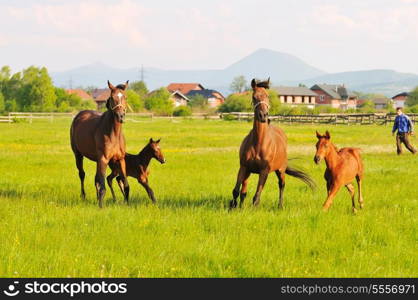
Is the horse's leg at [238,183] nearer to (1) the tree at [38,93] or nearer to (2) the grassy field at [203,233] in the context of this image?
(2) the grassy field at [203,233]

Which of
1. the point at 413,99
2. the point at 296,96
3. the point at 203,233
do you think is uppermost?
the point at 296,96

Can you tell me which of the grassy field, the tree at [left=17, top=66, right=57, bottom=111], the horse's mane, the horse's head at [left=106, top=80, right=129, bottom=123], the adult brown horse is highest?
the tree at [left=17, top=66, right=57, bottom=111]

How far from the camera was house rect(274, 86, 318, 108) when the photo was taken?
178875 millimetres

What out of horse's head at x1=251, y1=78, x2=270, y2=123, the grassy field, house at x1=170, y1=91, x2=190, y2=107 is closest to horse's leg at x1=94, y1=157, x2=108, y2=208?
the grassy field

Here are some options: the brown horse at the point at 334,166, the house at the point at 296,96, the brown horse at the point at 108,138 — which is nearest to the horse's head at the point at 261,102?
the brown horse at the point at 334,166

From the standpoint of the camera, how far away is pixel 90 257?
303 inches

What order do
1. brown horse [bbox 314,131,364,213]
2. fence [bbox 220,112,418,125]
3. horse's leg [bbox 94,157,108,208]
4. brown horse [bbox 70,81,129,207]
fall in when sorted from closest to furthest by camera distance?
brown horse [bbox 314,131,364,213]
brown horse [bbox 70,81,129,207]
horse's leg [bbox 94,157,108,208]
fence [bbox 220,112,418,125]

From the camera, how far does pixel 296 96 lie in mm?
181625

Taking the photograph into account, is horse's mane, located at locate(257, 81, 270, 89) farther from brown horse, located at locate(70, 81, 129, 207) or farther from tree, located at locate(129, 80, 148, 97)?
tree, located at locate(129, 80, 148, 97)

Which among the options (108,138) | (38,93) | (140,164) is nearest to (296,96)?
(38,93)

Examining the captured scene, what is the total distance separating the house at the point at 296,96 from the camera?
587ft

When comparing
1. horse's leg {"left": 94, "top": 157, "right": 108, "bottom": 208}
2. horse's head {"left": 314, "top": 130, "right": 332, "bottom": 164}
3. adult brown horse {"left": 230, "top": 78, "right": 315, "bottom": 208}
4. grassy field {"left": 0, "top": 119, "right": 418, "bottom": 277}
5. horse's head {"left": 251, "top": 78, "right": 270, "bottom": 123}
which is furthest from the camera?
horse's leg {"left": 94, "top": 157, "right": 108, "bottom": 208}

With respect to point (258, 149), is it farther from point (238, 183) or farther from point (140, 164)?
point (140, 164)

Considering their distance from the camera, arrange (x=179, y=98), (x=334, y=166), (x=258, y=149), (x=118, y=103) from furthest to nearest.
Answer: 1. (x=179, y=98)
2. (x=118, y=103)
3. (x=258, y=149)
4. (x=334, y=166)
